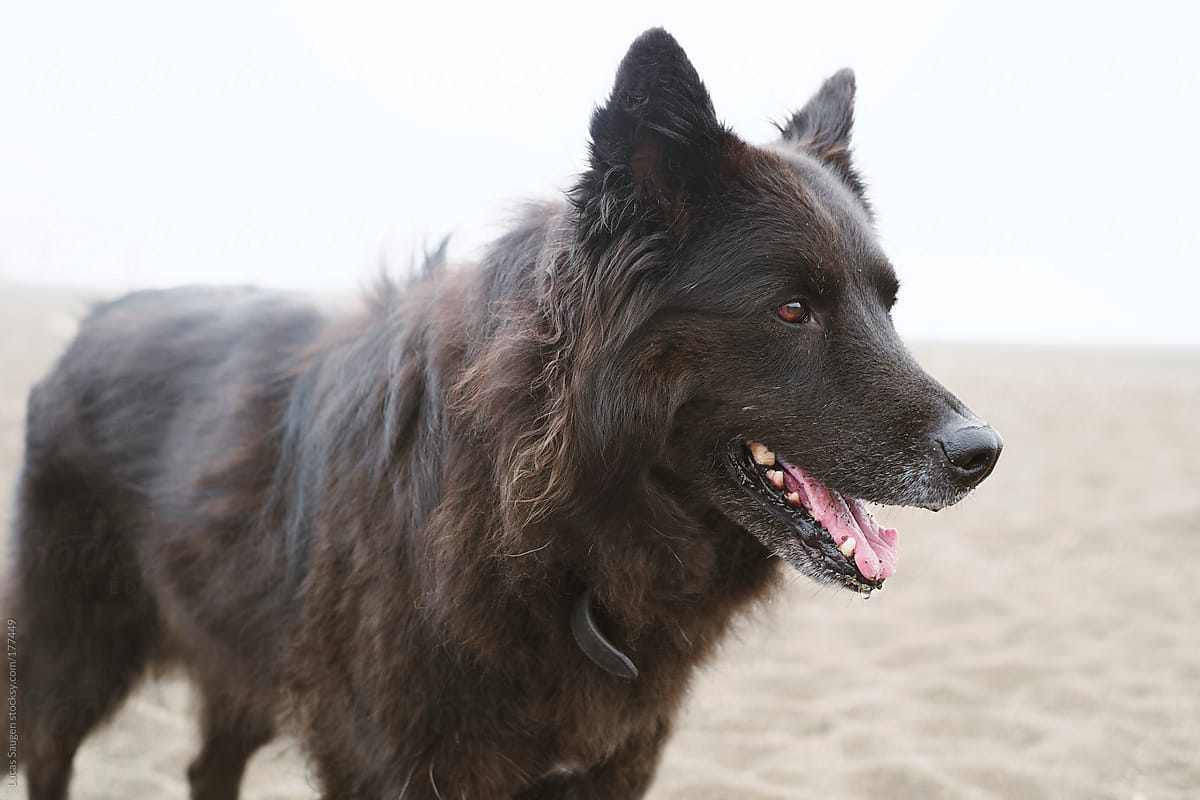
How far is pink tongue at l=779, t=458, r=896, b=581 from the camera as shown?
7.69 feet

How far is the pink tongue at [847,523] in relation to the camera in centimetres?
234

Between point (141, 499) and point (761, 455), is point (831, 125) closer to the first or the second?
point (761, 455)

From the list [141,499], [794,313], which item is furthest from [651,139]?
[141,499]

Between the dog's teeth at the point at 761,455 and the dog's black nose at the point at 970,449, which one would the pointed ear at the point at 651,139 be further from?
the dog's black nose at the point at 970,449

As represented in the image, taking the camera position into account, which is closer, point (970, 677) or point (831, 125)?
point (831, 125)

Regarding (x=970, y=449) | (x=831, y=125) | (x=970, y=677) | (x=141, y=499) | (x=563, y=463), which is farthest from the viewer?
(x=970, y=677)

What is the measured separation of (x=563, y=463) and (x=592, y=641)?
1.58 feet

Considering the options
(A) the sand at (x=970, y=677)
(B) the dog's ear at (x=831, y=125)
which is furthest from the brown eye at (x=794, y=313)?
(A) the sand at (x=970, y=677)

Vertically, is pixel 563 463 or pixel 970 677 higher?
pixel 563 463

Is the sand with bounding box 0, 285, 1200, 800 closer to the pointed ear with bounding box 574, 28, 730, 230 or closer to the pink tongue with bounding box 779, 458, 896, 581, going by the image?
the pink tongue with bounding box 779, 458, 896, 581

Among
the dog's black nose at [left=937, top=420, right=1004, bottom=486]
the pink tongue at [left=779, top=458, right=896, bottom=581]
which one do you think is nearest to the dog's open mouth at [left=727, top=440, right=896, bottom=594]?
the pink tongue at [left=779, top=458, right=896, bottom=581]

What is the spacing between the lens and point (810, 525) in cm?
235

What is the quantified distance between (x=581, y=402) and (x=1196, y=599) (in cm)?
535

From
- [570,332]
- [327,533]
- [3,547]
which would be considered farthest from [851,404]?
[3,547]
